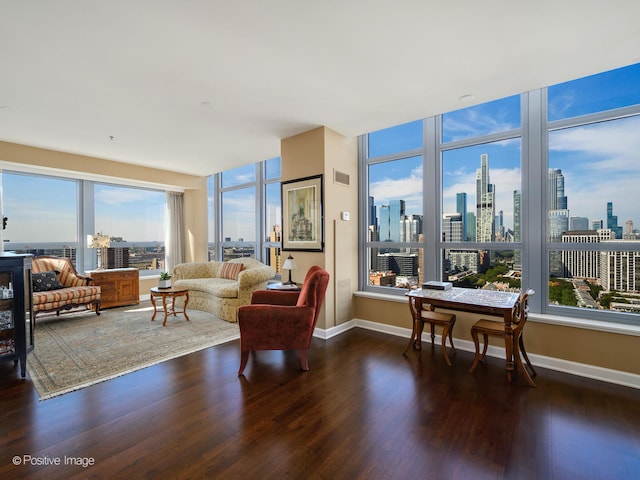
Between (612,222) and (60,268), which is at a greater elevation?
(612,222)

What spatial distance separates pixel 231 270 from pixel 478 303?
433 cm

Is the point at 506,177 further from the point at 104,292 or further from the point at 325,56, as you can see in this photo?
the point at 104,292

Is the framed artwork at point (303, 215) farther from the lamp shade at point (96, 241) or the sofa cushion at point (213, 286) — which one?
the lamp shade at point (96, 241)

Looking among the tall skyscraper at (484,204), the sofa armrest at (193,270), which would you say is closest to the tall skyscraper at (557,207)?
the tall skyscraper at (484,204)

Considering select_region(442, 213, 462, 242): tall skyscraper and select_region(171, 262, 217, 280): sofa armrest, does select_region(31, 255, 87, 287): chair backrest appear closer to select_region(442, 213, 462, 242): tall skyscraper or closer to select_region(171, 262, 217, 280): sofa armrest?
select_region(171, 262, 217, 280): sofa armrest

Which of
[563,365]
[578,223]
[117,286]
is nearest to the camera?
[563,365]

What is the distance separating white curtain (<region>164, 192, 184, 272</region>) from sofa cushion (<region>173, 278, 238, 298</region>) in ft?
4.48

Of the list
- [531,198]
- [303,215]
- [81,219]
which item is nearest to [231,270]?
[303,215]

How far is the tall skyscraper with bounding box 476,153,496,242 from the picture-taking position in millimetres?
3473

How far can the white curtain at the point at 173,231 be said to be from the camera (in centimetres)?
676

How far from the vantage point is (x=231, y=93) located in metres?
3.03

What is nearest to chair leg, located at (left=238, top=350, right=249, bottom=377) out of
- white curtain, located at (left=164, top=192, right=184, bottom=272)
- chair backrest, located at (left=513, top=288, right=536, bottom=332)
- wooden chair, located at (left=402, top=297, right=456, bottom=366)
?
wooden chair, located at (left=402, top=297, right=456, bottom=366)

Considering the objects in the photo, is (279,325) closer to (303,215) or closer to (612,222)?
(303,215)

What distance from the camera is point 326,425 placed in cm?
206
